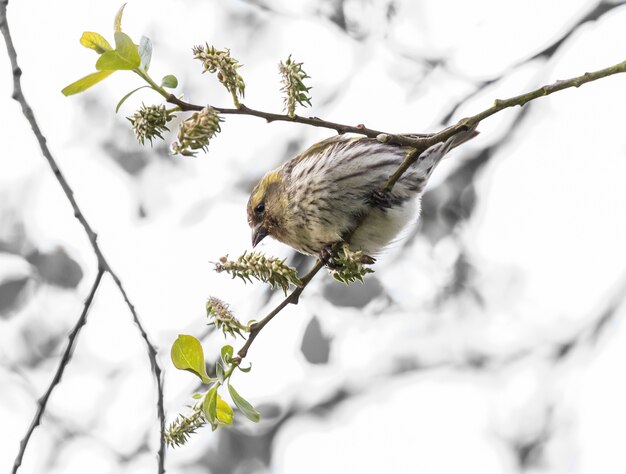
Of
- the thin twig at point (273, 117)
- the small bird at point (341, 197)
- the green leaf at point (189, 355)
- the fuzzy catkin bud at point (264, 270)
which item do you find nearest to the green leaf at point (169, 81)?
the thin twig at point (273, 117)

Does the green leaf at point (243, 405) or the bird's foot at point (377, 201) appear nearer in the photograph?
the green leaf at point (243, 405)

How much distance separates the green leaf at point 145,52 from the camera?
2.09 meters

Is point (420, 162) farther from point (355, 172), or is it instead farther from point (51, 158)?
point (51, 158)

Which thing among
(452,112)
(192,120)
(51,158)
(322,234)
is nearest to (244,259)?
(192,120)

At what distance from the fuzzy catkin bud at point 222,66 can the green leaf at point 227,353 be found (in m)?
0.66

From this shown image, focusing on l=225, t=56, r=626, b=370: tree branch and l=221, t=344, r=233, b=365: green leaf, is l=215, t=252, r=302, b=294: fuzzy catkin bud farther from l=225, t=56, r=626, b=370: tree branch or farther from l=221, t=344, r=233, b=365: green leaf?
l=221, t=344, r=233, b=365: green leaf

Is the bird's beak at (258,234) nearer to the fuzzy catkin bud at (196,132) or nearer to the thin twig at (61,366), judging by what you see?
the thin twig at (61,366)

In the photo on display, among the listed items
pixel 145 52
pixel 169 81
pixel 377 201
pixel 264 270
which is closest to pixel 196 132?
pixel 169 81

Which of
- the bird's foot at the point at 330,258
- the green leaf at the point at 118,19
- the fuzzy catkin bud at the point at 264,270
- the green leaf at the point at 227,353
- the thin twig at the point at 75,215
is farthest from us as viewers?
the bird's foot at the point at 330,258

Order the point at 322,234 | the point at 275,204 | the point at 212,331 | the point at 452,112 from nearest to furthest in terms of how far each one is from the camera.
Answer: the point at 322,234 < the point at 275,204 < the point at 212,331 < the point at 452,112

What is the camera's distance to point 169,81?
6.80ft

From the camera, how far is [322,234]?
361 cm

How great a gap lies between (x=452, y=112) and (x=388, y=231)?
2.83m

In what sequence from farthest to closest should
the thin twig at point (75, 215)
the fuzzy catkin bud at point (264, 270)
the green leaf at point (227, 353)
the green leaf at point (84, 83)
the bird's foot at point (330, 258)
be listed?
1. the bird's foot at point (330, 258)
2. the thin twig at point (75, 215)
3. the fuzzy catkin bud at point (264, 270)
4. the green leaf at point (227, 353)
5. the green leaf at point (84, 83)
